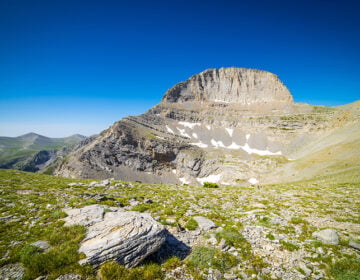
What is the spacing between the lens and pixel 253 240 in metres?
8.98

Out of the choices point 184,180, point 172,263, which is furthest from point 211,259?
point 184,180

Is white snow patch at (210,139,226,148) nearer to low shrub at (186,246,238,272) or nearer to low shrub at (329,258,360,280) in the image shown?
low shrub at (329,258,360,280)

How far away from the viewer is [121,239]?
6.40m

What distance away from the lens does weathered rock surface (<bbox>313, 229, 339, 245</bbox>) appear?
8.48 m

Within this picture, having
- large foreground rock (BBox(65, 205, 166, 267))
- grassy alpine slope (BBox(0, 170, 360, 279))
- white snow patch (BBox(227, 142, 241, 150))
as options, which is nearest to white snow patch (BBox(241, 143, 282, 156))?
white snow patch (BBox(227, 142, 241, 150))

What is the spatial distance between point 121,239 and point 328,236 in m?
11.2

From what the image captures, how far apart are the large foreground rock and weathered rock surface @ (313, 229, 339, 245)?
9231 mm

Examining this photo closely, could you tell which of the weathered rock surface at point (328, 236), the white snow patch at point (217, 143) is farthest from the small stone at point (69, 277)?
the white snow patch at point (217, 143)

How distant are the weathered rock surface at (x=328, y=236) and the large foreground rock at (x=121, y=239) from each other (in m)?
9.23

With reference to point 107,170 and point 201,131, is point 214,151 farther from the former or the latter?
point 107,170

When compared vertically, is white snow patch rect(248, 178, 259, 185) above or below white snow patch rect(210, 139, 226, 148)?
below

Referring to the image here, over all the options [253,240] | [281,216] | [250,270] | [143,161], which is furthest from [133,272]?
[143,161]

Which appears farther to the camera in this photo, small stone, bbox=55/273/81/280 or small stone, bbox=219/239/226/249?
small stone, bbox=219/239/226/249

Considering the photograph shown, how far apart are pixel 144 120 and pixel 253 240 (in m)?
174
